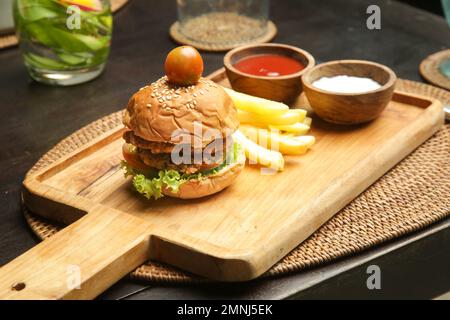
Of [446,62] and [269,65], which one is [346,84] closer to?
[269,65]

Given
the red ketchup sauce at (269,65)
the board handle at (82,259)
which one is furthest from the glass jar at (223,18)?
the board handle at (82,259)

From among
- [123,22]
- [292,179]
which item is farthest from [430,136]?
[123,22]

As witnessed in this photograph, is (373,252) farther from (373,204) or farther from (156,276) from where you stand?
(156,276)

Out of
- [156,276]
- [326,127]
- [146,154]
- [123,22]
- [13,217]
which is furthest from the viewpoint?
[123,22]

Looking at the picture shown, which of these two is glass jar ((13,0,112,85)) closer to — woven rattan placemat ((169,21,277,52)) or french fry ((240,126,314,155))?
woven rattan placemat ((169,21,277,52))

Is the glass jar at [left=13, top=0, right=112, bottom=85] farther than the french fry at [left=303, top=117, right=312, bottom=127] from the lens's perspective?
Yes

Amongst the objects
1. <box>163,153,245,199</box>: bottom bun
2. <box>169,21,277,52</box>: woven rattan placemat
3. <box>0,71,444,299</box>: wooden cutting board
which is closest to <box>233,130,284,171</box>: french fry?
<box>0,71,444,299</box>: wooden cutting board

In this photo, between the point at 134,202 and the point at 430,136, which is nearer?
the point at 134,202
